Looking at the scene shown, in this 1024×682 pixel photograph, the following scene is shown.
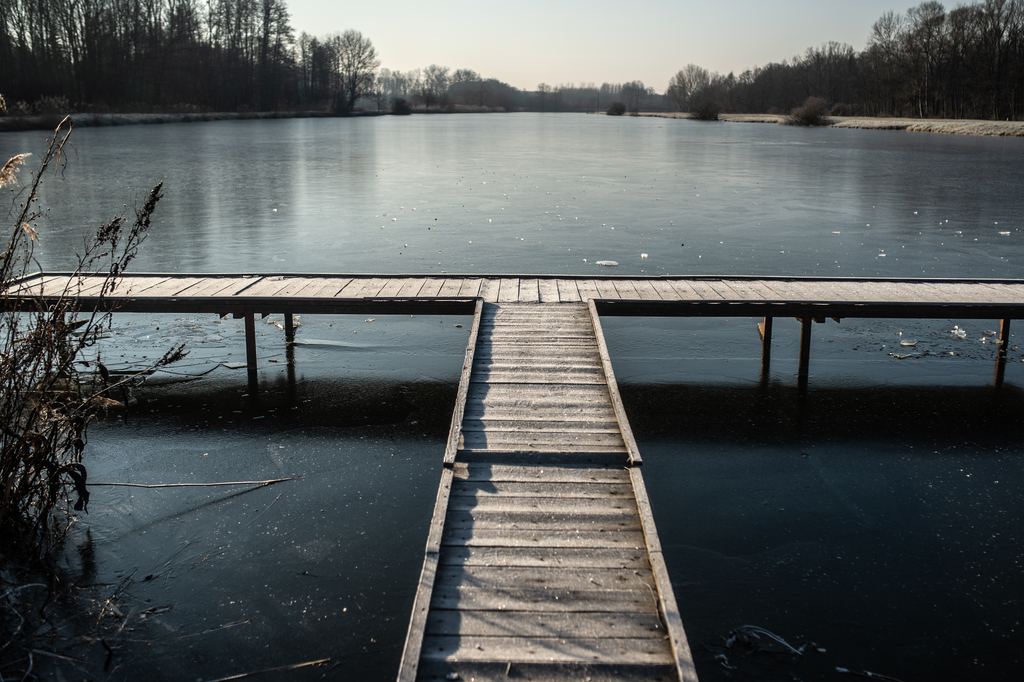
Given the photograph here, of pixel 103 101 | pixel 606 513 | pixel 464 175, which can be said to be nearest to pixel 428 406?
pixel 606 513

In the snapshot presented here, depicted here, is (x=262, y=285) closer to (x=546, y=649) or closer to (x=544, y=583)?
(x=544, y=583)

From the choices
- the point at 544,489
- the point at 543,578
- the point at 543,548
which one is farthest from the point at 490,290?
the point at 543,578

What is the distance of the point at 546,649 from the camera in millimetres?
3191

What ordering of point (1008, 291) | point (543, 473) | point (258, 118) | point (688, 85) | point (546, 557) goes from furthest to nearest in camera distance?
1. point (688, 85)
2. point (258, 118)
3. point (1008, 291)
4. point (543, 473)
5. point (546, 557)

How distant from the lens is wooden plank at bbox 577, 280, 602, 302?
7.55 m

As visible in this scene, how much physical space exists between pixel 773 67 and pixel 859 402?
4071 inches

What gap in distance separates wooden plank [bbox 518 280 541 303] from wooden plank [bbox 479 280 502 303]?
233 mm

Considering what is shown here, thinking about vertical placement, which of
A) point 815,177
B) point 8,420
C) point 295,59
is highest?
point 295,59

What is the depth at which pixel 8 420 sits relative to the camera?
4.22 meters

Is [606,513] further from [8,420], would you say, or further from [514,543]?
[8,420]

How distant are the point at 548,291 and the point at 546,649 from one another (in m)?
5.03

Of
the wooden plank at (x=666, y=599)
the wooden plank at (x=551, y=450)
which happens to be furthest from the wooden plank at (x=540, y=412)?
the wooden plank at (x=666, y=599)

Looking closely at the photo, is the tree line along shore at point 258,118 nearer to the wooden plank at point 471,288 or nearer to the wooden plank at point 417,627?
the wooden plank at point 471,288

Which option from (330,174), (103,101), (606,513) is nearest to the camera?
(606,513)
